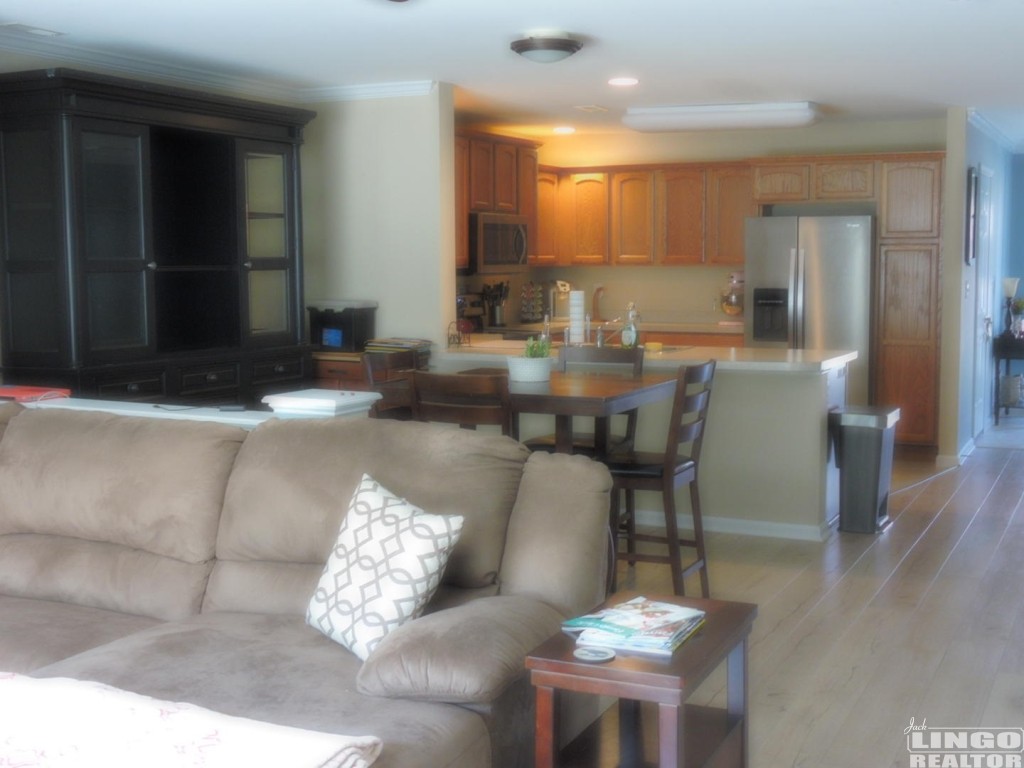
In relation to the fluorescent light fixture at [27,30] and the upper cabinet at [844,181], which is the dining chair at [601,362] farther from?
the upper cabinet at [844,181]

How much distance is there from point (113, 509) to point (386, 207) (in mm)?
3716

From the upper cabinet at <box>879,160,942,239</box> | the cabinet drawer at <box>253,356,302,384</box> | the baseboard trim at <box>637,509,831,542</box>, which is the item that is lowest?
the baseboard trim at <box>637,509,831,542</box>

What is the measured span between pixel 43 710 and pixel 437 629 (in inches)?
28.8

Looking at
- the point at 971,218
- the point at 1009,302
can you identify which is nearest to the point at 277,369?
the point at 971,218

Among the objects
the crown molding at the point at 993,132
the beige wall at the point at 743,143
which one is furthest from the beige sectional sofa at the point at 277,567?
the beige wall at the point at 743,143

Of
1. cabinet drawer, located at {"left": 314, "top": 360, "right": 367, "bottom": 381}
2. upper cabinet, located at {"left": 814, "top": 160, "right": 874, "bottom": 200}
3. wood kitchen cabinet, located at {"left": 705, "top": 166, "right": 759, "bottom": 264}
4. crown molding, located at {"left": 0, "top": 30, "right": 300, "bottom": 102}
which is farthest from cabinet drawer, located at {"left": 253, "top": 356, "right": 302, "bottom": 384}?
upper cabinet, located at {"left": 814, "top": 160, "right": 874, "bottom": 200}

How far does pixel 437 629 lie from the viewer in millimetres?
2209

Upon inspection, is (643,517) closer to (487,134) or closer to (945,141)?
(487,134)

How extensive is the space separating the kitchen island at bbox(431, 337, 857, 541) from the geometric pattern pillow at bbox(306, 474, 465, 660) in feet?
10.5

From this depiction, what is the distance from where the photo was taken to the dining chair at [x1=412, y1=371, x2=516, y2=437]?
13.0ft

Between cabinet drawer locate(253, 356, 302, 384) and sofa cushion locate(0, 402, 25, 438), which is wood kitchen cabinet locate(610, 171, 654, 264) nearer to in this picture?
cabinet drawer locate(253, 356, 302, 384)

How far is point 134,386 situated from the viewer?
492 cm

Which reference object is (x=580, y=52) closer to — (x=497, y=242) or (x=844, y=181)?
(x=497, y=242)

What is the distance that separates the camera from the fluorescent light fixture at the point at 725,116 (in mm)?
6930
